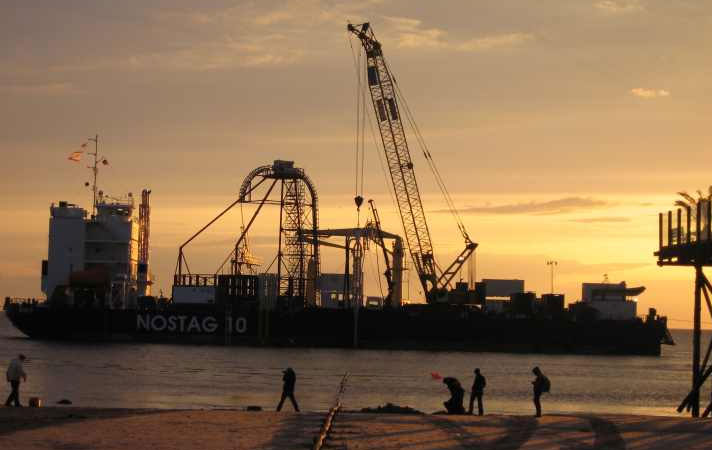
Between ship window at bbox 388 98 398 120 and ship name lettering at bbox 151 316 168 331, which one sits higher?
ship window at bbox 388 98 398 120

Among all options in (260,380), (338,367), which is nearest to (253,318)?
(338,367)

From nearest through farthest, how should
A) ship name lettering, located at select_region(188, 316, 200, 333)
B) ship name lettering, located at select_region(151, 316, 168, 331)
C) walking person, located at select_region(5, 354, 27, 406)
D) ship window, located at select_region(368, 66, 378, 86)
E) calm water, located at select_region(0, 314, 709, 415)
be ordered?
walking person, located at select_region(5, 354, 27, 406) < calm water, located at select_region(0, 314, 709, 415) < ship window, located at select_region(368, 66, 378, 86) < ship name lettering, located at select_region(151, 316, 168, 331) < ship name lettering, located at select_region(188, 316, 200, 333)

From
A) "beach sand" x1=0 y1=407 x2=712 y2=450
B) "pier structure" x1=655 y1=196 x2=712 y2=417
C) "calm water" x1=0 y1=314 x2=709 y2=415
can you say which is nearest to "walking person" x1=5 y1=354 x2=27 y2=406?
"beach sand" x1=0 y1=407 x2=712 y2=450

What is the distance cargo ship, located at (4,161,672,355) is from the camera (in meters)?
113

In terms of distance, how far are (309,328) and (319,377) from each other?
45895 millimetres

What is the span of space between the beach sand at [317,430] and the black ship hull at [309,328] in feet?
268

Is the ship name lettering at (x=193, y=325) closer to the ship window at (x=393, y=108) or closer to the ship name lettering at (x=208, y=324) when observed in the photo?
the ship name lettering at (x=208, y=324)

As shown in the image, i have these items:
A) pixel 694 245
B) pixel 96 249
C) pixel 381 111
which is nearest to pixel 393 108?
pixel 381 111

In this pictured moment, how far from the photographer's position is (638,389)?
70438 millimetres

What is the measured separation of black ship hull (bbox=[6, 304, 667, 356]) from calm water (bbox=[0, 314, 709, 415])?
365 cm

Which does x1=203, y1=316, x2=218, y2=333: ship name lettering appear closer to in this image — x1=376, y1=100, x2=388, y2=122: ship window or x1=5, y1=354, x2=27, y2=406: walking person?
x1=376, y1=100, x2=388, y2=122: ship window

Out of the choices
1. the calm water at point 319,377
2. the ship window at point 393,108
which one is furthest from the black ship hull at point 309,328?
the ship window at point 393,108

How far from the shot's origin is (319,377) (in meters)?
68.8

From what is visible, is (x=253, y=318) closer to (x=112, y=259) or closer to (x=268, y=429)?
(x=112, y=259)
